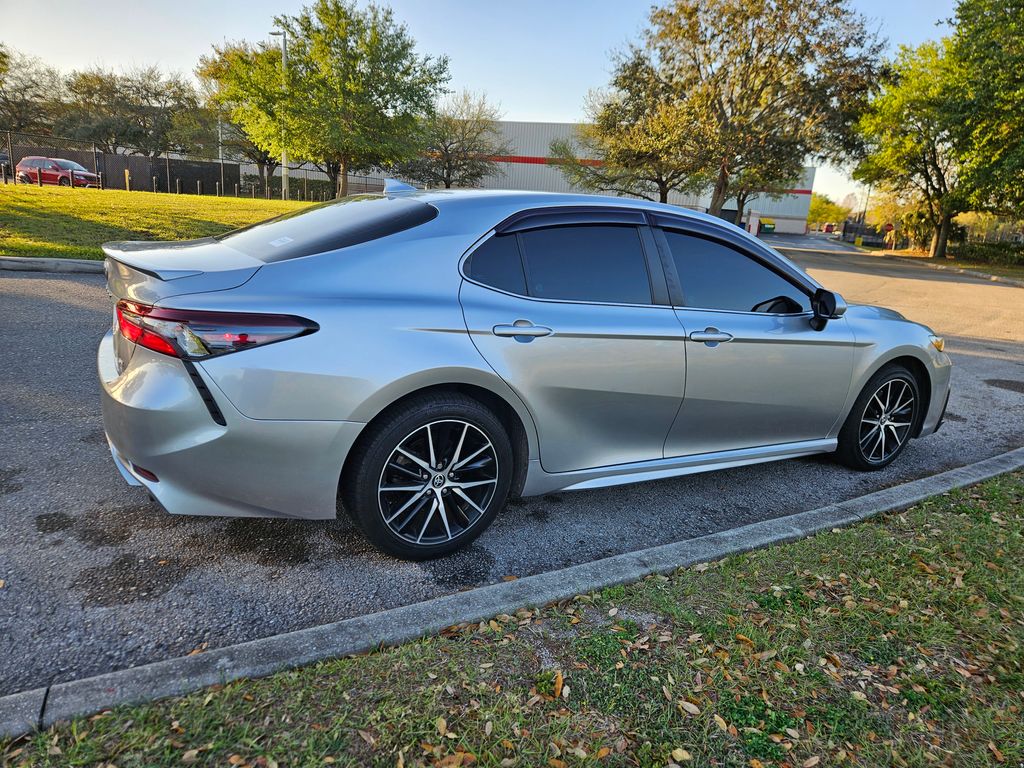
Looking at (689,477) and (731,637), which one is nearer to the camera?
(731,637)

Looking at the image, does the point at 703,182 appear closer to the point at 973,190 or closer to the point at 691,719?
the point at 973,190

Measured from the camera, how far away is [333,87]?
25.1m

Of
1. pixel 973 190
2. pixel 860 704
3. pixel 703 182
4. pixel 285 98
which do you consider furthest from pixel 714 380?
pixel 703 182

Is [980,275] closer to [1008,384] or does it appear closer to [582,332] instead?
[1008,384]

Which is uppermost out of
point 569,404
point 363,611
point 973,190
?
point 973,190

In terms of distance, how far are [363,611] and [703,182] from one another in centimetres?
3789

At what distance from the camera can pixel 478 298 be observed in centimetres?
291

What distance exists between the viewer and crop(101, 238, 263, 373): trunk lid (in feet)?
8.32

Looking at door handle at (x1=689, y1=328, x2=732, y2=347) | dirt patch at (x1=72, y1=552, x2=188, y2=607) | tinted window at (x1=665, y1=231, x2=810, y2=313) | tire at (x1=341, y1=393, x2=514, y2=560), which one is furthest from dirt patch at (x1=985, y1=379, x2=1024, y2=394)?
dirt patch at (x1=72, y1=552, x2=188, y2=607)

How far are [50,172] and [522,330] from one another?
113 feet

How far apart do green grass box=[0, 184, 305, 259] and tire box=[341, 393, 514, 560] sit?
27.2 ft

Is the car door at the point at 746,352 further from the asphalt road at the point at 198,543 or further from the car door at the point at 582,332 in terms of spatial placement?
the asphalt road at the point at 198,543

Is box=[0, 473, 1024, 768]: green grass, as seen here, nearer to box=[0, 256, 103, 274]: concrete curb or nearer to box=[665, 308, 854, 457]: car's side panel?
box=[665, 308, 854, 457]: car's side panel

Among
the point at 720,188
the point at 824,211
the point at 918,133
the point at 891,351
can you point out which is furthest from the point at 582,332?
the point at 824,211
